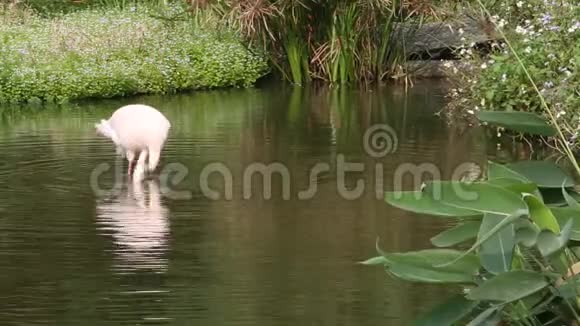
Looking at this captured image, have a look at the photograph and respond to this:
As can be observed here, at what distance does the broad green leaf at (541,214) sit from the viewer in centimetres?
296

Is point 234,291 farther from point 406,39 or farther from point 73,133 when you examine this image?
point 406,39

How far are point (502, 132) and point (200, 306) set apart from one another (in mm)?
5710

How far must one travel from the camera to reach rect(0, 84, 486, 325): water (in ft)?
17.2

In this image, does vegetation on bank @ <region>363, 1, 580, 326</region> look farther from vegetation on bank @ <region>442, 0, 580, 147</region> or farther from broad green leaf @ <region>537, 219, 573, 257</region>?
vegetation on bank @ <region>442, 0, 580, 147</region>

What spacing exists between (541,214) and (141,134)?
18.9 feet

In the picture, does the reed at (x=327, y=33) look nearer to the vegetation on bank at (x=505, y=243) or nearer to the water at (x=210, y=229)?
the water at (x=210, y=229)

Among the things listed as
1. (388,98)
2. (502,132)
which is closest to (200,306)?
(502,132)

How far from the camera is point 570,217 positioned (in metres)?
3.04

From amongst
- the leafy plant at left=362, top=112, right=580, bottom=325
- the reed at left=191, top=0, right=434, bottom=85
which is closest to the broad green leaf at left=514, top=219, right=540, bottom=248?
the leafy plant at left=362, top=112, right=580, bottom=325

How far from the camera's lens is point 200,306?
17.1ft

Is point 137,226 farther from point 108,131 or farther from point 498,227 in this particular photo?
point 498,227

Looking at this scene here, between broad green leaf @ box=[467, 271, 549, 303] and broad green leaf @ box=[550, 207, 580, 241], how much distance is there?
127 millimetres

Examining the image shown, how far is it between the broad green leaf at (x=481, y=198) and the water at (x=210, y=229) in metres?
1.99

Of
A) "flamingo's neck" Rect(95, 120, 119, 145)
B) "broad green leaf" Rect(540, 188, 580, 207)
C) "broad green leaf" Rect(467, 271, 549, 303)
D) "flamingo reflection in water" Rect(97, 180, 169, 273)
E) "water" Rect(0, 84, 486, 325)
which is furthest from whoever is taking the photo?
"flamingo's neck" Rect(95, 120, 119, 145)
